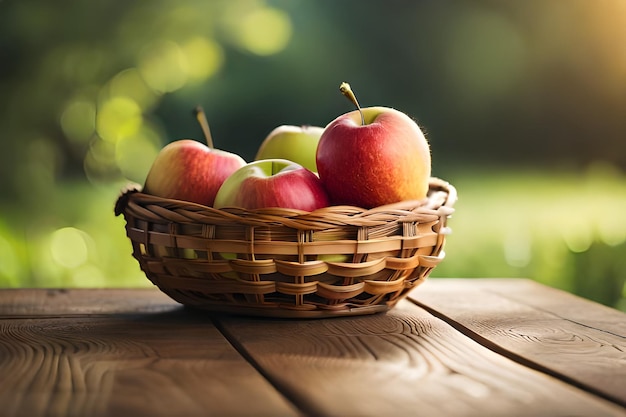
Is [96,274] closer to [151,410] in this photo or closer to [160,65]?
[160,65]

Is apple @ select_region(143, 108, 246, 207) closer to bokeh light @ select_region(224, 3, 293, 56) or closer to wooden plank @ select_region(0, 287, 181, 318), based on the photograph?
wooden plank @ select_region(0, 287, 181, 318)

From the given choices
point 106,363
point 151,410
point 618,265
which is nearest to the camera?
point 151,410

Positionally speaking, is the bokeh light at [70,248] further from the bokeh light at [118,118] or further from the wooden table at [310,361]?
the wooden table at [310,361]

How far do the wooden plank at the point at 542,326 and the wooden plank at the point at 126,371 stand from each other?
277 millimetres

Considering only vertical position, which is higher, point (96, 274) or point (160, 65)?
point (160, 65)

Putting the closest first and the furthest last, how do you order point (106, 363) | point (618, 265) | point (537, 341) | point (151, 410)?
point (151, 410)
point (106, 363)
point (537, 341)
point (618, 265)

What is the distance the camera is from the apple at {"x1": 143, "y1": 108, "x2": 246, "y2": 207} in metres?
0.99

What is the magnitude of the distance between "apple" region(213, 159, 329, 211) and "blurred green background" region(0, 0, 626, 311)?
139 centimetres

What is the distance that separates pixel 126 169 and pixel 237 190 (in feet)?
4.98

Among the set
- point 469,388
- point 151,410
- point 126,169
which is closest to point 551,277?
point 126,169

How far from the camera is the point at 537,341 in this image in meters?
0.82

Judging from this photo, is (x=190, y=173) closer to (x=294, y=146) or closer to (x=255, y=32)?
(x=294, y=146)

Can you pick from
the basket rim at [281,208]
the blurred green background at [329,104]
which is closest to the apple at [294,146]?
the basket rim at [281,208]

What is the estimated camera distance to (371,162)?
3.05 ft
